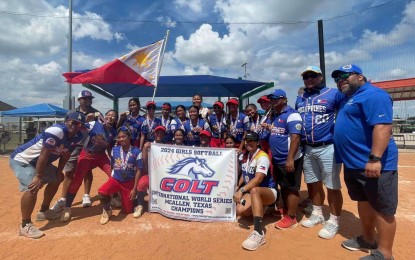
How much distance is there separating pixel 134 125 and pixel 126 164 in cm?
123

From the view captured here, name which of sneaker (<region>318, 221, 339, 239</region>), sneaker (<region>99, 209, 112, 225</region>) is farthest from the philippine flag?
sneaker (<region>318, 221, 339, 239</region>)

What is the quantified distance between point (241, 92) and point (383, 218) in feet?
24.5

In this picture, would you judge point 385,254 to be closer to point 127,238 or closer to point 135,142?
point 127,238

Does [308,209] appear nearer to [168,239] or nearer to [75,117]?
[168,239]

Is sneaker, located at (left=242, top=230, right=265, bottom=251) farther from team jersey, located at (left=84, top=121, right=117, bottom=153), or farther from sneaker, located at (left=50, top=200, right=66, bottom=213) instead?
sneaker, located at (left=50, top=200, right=66, bottom=213)

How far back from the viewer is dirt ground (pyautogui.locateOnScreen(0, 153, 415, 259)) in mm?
3428

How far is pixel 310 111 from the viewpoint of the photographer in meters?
3.96

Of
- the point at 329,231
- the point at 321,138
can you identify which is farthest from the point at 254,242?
the point at 321,138

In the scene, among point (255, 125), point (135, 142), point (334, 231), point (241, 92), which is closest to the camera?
point (334, 231)

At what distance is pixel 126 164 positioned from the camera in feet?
15.5

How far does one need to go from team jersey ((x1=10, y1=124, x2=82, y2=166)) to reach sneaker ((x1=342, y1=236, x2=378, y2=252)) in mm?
4154

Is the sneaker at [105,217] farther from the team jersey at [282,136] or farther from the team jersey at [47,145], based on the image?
the team jersey at [282,136]

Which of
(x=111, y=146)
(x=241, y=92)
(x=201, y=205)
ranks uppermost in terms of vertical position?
(x=241, y=92)

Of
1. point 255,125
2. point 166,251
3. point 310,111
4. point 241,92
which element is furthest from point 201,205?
point 241,92
